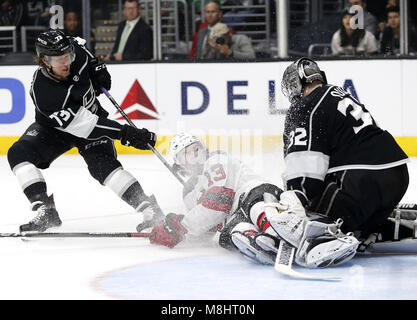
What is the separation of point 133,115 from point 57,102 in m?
3.23

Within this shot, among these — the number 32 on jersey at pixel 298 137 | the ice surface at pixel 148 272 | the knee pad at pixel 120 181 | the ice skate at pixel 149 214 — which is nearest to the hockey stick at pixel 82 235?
the ice surface at pixel 148 272

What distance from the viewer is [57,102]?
4.95 m

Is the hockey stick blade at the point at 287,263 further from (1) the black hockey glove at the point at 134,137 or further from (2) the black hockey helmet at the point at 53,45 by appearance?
(2) the black hockey helmet at the point at 53,45

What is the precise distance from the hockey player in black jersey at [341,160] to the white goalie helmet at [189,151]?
53cm

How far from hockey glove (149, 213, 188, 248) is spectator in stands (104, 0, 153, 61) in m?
3.88

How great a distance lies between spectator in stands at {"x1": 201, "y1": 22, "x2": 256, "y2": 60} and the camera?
8.09 metres

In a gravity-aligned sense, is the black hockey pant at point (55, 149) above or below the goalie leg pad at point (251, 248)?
above

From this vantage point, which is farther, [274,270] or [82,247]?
[82,247]

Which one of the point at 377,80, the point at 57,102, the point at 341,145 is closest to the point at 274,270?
the point at 341,145

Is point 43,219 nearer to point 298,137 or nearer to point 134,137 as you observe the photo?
point 134,137

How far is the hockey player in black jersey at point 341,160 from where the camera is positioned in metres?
3.99

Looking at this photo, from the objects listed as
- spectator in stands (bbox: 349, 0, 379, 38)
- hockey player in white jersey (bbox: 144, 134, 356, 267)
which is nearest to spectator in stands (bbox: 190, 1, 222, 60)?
spectator in stands (bbox: 349, 0, 379, 38)
